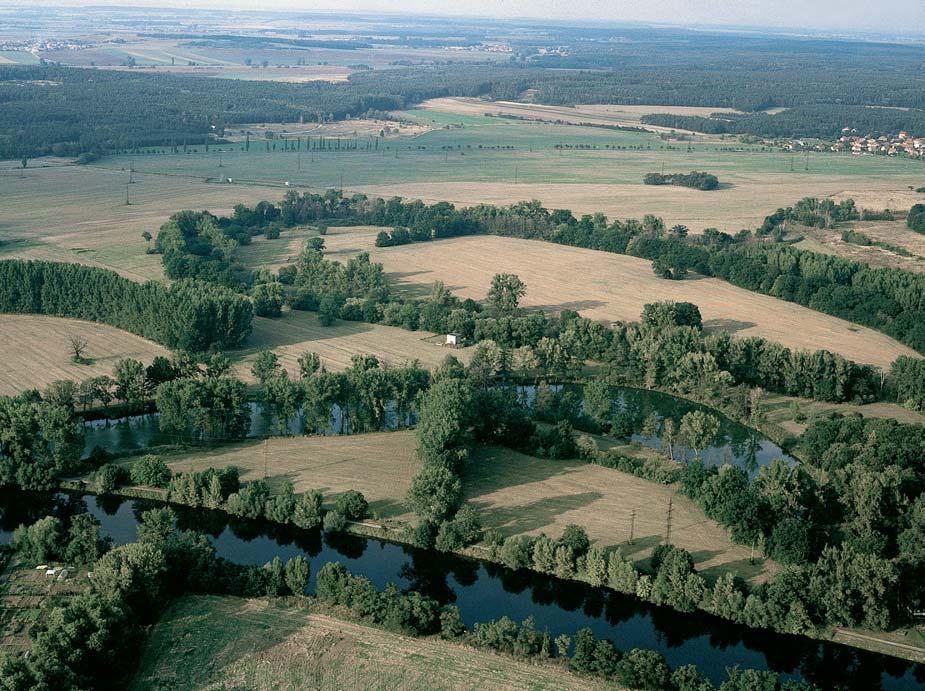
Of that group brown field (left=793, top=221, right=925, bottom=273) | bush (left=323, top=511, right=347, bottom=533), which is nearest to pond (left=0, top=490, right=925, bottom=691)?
bush (left=323, top=511, right=347, bottom=533)

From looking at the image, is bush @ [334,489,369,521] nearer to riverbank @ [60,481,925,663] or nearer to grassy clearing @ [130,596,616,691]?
riverbank @ [60,481,925,663]

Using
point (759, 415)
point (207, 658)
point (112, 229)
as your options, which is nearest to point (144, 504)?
point (207, 658)

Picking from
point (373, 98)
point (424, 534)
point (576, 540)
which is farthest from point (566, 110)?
point (576, 540)

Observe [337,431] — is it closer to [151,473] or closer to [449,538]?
[151,473]

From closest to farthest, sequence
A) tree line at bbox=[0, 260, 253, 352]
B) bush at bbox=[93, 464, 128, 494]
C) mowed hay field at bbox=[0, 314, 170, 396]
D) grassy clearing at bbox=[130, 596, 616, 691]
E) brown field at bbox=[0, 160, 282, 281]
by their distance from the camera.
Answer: grassy clearing at bbox=[130, 596, 616, 691], bush at bbox=[93, 464, 128, 494], mowed hay field at bbox=[0, 314, 170, 396], tree line at bbox=[0, 260, 253, 352], brown field at bbox=[0, 160, 282, 281]

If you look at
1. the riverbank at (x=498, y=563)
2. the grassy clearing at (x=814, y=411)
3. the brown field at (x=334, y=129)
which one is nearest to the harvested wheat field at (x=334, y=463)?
the riverbank at (x=498, y=563)
